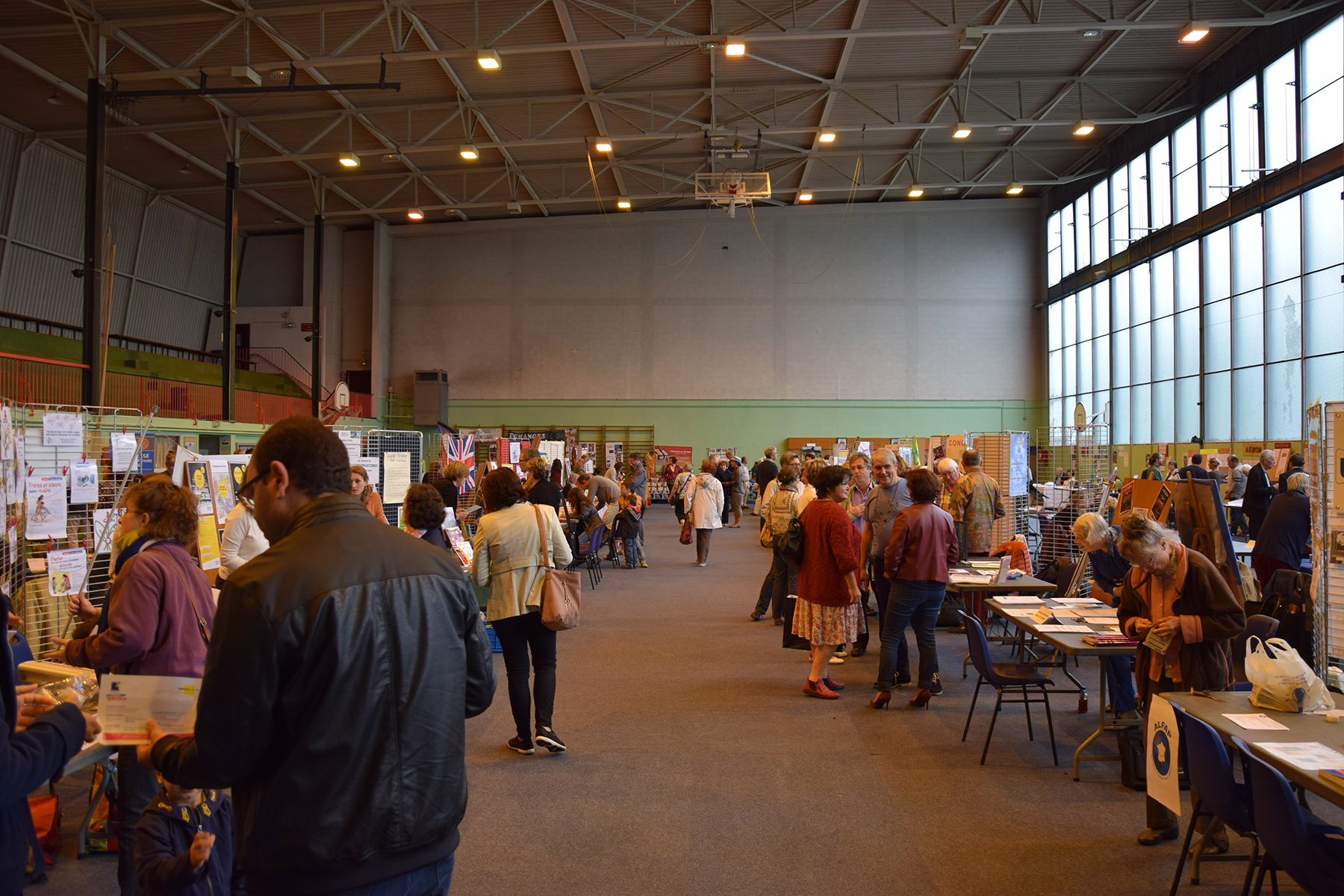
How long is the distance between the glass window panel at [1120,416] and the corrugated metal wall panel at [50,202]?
21.6 m

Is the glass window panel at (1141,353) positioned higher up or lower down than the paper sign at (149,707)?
higher up

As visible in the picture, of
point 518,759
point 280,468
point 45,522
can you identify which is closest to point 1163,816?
point 518,759

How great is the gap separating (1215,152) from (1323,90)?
2.69 meters

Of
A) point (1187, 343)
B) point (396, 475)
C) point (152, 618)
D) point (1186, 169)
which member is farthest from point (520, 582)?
point (1186, 169)

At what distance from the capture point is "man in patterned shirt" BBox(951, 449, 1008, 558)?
7164 millimetres

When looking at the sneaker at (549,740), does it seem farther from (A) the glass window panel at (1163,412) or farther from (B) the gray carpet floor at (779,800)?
(A) the glass window panel at (1163,412)

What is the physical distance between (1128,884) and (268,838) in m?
3.00

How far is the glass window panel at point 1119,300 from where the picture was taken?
1691 cm

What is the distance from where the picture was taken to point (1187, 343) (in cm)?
1477

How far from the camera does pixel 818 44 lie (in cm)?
1353

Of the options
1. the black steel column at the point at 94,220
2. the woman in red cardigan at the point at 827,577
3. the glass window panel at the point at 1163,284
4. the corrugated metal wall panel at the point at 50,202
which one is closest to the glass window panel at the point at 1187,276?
the glass window panel at the point at 1163,284

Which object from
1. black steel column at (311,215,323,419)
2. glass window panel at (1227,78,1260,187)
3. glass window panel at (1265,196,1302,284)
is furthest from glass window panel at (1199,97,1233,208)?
black steel column at (311,215,323,419)

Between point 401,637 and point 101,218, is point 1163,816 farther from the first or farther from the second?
point 101,218

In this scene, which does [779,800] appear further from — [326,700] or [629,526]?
[629,526]
